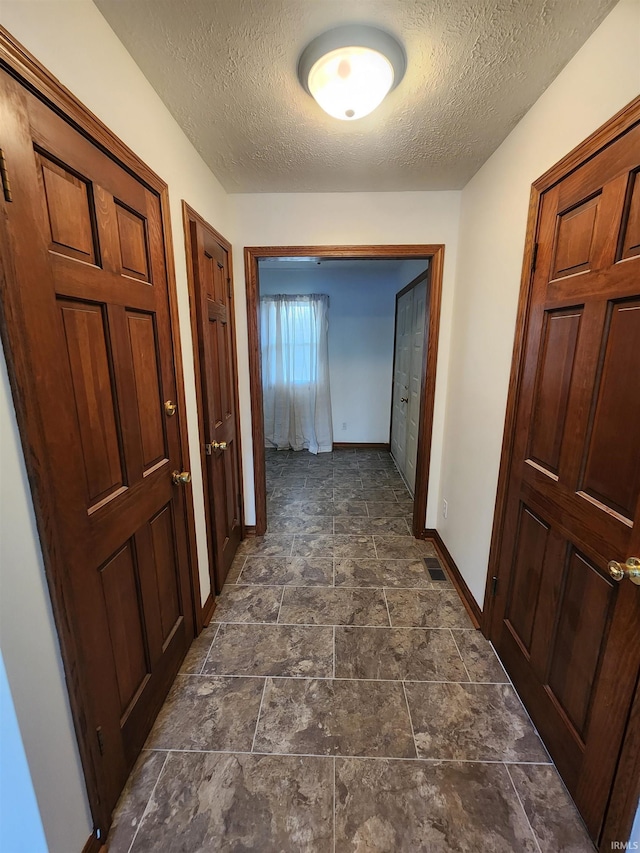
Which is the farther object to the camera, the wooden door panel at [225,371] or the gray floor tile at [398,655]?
the wooden door panel at [225,371]

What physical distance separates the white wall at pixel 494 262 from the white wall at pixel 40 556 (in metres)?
1.47

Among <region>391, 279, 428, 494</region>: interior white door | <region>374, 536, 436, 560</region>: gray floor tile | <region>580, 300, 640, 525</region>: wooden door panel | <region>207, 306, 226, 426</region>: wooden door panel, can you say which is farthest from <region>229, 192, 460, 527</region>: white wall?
<region>374, 536, 436, 560</region>: gray floor tile

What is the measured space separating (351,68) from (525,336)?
114 centimetres

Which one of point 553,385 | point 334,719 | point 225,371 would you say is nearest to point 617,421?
point 553,385

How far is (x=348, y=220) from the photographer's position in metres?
2.28

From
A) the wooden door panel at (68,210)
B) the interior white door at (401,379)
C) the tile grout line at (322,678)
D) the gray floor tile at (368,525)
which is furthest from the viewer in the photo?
the interior white door at (401,379)

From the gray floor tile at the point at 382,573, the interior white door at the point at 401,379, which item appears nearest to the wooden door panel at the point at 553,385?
the gray floor tile at the point at 382,573

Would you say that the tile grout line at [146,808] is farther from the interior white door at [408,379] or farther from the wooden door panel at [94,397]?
the interior white door at [408,379]

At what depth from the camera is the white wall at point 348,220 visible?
2.24 meters

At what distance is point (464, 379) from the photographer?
213 cm

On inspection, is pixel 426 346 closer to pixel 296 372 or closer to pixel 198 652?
pixel 198 652

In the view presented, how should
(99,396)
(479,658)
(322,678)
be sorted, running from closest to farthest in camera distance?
1. (99,396)
2. (322,678)
3. (479,658)

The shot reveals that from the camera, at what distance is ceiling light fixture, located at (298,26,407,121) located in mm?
1066

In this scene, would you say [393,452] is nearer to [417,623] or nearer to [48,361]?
[417,623]
